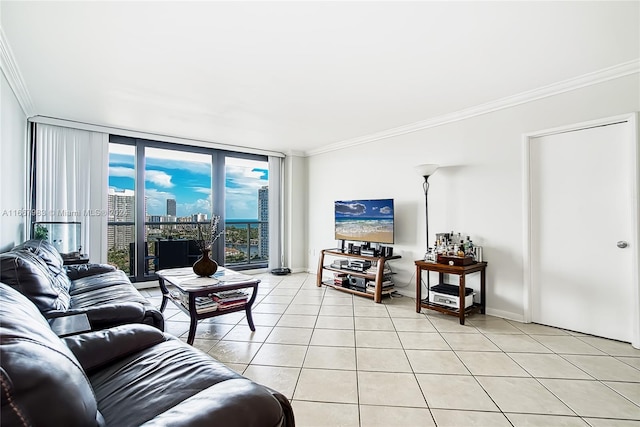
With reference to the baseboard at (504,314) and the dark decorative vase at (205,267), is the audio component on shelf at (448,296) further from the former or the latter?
the dark decorative vase at (205,267)

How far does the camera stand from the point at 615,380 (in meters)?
2.11

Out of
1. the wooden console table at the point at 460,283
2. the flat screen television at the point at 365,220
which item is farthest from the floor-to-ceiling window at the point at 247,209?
the wooden console table at the point at 460,283

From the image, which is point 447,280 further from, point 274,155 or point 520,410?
point 274,155

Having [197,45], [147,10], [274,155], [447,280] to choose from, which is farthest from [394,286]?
[147,10]

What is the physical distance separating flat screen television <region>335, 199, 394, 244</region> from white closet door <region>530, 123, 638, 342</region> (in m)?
1.63

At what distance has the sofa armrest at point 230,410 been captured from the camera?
0.86 meters

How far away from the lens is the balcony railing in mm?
4648

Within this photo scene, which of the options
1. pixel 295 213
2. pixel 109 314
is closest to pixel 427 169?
pixel 295 213

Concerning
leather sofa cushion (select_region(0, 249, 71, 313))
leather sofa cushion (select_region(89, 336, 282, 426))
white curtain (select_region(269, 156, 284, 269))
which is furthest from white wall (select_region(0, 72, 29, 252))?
white curtain (select_region(269, 156, 284, 269))

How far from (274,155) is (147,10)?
13.3ft

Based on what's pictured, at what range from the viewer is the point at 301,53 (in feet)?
7.70

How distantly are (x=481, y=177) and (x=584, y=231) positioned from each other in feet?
3.51

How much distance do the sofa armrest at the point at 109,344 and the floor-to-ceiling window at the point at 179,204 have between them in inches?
138

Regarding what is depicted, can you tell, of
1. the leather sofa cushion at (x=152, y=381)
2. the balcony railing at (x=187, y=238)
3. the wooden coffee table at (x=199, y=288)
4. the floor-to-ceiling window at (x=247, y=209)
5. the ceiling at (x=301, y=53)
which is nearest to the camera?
the leather sofa cushion at (x=152, y=381)
